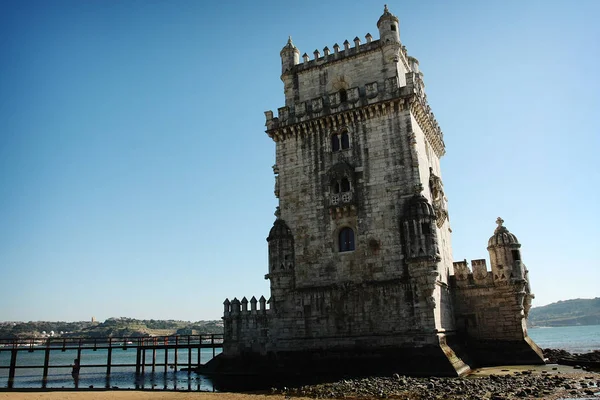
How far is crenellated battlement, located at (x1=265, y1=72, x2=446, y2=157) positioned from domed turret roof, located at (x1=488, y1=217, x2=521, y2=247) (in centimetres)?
811

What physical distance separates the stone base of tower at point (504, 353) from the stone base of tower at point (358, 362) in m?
2.20

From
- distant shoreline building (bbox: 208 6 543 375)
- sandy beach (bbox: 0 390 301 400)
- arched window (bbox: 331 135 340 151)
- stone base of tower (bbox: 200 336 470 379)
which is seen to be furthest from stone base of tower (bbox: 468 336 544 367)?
arched window (bbox: 331 135 340 151)

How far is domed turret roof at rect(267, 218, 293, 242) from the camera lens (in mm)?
29766

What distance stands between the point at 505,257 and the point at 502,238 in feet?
4.24

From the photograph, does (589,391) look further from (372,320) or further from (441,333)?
(372,320)

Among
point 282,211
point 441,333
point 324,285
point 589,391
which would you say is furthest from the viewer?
point 282,211

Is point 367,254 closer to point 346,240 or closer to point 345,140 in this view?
point 346,240

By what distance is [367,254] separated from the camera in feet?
90.0

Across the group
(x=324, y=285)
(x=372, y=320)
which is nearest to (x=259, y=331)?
(x=324, y=285)

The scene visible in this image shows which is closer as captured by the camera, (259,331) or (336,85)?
(259,331)

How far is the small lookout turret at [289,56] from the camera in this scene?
33.8 m

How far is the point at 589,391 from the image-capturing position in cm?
1933

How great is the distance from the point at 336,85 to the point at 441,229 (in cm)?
1223

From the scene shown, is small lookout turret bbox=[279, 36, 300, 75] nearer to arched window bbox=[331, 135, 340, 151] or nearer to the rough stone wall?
arched window bbox=[331, 135, 340, 151]
